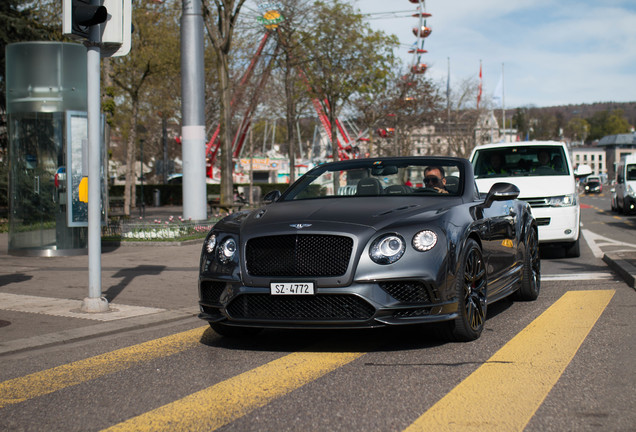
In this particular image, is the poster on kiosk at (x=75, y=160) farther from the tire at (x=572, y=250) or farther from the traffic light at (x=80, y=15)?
the tire at (x=572, y=250)

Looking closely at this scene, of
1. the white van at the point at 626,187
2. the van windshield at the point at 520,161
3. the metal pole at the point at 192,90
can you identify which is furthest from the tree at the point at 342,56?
the van windshield at the point at 520,161

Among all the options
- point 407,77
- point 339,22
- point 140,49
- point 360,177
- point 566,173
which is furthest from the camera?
point 407,77

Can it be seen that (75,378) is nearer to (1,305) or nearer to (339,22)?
Answer: (1,305)

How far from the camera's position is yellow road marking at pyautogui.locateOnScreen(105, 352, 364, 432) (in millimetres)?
4078

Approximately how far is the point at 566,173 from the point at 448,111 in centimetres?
4987

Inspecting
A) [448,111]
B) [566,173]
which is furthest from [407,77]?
[566,173]

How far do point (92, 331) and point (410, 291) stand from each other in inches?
117

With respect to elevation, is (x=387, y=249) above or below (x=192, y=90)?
below

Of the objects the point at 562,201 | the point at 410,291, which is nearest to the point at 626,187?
the point at 562,201

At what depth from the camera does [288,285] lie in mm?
5570

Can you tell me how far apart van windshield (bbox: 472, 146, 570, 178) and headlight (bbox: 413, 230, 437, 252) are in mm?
8500

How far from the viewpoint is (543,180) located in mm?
13508

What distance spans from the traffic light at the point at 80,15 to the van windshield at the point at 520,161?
322 inches

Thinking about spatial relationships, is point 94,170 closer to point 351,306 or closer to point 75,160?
point 351,306
